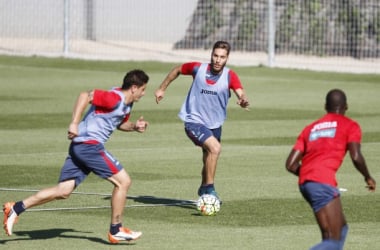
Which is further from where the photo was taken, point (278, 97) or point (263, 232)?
point (278, 97)

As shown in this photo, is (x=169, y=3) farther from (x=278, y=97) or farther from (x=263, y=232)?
(x=263, y=232)

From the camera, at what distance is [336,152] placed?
31.1ft

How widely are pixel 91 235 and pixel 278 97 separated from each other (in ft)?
54.1

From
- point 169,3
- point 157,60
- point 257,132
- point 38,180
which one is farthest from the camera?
point 169,3

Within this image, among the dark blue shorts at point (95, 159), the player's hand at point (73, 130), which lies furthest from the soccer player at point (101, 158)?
the player's hand at point (73, 130)

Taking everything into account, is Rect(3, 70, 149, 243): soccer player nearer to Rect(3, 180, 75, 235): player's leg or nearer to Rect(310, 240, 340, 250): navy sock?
Rect(3, 180, 75, 235): player's leg

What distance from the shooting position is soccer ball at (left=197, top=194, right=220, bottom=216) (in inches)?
520

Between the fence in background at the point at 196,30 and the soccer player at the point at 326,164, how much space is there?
2672 centimetres

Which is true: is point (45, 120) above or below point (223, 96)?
below

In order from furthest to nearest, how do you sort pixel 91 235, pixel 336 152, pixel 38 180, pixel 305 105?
pixel 305 105 < pixel 38 180 < pixel 91 235 < pixel 336 152

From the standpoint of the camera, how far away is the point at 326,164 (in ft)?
31.0

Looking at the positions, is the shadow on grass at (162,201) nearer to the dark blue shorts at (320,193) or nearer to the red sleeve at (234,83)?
the red sleeve at (234,83)

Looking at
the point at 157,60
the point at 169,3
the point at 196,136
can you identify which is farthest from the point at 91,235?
the point at 169,3

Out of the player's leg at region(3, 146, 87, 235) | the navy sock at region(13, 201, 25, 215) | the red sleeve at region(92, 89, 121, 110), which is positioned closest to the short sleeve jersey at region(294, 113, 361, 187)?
the red sleeve at region(92, 89, 121, 110)
